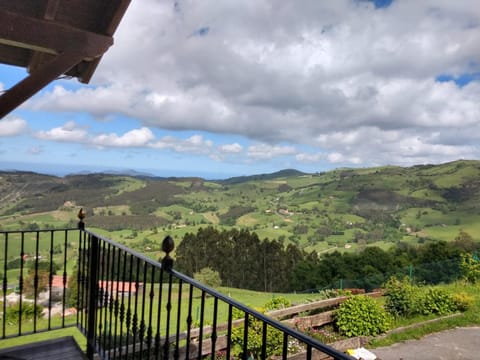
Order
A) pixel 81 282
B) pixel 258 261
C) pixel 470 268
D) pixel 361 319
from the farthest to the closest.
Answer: pixel 258 261, pixel 470 268, pixel 361 319, pixel 81 282

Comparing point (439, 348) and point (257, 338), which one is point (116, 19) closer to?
point (257, 338)

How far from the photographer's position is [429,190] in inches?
3880

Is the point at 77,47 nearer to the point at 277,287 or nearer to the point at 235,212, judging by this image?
the point at 277,287

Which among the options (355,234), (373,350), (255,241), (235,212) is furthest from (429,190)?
(373,350)

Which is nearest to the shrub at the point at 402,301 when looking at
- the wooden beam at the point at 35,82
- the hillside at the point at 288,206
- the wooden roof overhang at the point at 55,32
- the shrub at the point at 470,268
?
the shrub at the point at 470,268

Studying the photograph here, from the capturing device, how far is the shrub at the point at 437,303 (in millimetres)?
7398

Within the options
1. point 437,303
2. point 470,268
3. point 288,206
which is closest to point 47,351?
point 437,303

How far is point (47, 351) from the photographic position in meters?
2.86

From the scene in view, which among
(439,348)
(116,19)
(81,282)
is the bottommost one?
(439,348)

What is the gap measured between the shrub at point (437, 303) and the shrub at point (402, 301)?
0.62 feet

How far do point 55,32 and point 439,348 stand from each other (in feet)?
23.7

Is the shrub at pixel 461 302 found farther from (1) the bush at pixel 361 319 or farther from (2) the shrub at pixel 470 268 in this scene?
(2) the shrub at pixel 470 268

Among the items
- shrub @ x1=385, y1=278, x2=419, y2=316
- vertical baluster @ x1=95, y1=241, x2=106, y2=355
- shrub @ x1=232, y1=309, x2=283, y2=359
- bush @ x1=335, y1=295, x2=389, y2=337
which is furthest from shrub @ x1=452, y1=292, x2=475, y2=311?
vertical baluster @ x1=95, y1=241, x2=106, y2=355

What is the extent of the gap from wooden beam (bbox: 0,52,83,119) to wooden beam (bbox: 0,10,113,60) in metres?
0.07
